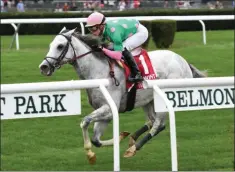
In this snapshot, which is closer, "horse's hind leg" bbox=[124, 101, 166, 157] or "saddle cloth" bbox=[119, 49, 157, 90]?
"horse's hind leg" bbox=[124, 101, 166, 157]

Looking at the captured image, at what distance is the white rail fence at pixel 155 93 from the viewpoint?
3.72 m

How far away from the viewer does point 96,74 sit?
19.9 ft

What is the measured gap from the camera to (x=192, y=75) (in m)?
7.00

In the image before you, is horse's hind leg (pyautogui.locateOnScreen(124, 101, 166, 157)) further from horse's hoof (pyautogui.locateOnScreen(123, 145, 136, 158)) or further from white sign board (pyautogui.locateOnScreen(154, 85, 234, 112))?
white sign board (pyautogui.locateOnScreen(154, 85, 234, 112))

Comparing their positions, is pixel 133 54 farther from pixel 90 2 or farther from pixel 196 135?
pixel 90 2

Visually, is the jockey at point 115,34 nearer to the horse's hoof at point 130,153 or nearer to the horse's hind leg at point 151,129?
the horse's hind leg at point 151,129

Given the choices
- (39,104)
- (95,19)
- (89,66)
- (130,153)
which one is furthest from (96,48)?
(39,104)

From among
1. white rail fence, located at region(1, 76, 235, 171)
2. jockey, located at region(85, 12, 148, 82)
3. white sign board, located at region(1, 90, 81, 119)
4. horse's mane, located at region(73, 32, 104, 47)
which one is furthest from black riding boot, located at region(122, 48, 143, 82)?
white sign board, located at region(1, 90, 81, 119)

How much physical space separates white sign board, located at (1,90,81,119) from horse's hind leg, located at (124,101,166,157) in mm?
2168

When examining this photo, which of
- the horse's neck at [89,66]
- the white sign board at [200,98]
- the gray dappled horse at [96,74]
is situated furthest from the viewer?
the horse's neck at [89,66]

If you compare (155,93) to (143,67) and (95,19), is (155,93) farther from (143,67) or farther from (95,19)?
(143,67)

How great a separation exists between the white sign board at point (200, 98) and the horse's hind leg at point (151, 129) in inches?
76.4

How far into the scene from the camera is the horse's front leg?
5.66 meters

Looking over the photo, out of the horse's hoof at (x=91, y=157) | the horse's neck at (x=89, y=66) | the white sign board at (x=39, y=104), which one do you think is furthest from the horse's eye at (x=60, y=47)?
the white sign board at (x=39, y=104)
